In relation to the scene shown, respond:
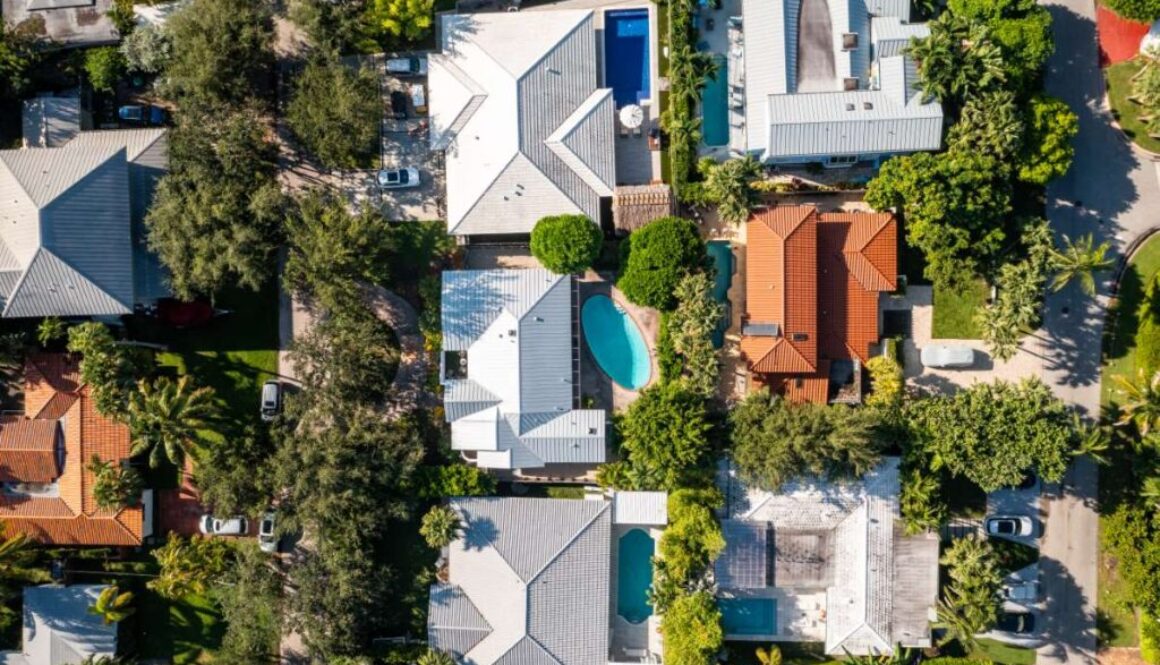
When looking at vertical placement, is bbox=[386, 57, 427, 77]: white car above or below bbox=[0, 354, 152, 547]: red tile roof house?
above

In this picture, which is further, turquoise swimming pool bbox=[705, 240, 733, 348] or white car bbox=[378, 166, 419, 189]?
white car bbox=[378, 166, 419, 189]

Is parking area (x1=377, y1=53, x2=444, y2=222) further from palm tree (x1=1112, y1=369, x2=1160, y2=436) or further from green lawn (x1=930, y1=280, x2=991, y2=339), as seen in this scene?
palm tree (x1=1112, y1=369, x2=1160, y2=436)

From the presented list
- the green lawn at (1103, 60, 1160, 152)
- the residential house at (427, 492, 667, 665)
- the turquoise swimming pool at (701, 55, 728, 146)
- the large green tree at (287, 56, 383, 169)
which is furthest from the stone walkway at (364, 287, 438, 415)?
the green lawn at (1103, 60, 1160, 152)

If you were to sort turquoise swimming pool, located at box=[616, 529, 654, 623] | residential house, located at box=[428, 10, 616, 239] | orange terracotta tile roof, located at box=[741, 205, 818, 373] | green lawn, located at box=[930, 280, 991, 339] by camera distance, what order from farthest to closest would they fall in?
turquoise swimming pool, located at box=[616, 529, 654, 623] → green lawn, located at box=[930, 280, 991, 339] → residential house, located at box=[428, 10, 616, 239] → orange terracotta tile roof, located at box=[741, 205, 818, 373]

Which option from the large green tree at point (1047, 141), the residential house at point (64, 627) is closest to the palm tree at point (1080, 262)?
the large green tree at point (1047, 141)

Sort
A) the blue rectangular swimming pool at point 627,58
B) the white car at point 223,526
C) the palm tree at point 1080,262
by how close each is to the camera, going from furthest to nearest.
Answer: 1. the white car at point 223,526
2. the blue rectangular swimming pool at point 627,58
3. the palm tree at point 1080,262

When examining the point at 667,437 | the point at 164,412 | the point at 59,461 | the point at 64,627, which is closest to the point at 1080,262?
the point at 667,437

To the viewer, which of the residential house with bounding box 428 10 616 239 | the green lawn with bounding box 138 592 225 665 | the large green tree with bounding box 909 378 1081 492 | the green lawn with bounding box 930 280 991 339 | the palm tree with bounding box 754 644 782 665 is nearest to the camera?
the large green tree with bounding box 909 378 1081 492

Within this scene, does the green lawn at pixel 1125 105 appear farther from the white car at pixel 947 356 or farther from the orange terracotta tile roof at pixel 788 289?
the orange terracotta tile roof at pixel 788 289
